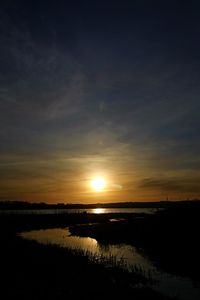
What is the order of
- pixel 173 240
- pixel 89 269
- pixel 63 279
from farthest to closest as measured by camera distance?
pixel 173 240, pixel 89 269, pixel 63 279

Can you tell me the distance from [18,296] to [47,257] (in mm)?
10620

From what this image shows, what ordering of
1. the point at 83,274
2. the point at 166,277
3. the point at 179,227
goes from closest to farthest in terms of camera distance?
the point at 83,274, the point at 166,277, the point at 179,227

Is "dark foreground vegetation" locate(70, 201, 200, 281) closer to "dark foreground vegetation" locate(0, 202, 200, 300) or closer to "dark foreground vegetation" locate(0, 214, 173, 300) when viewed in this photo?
"dark foreground vegetation" locate(0, 202, 200, 300)

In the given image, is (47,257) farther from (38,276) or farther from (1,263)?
(38,276)

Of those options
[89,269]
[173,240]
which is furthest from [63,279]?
[173,240]

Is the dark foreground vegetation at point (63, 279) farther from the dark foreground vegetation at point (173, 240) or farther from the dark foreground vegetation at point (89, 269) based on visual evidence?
the dark foreground vegetation at point (173, 240)

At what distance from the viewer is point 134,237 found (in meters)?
40.2

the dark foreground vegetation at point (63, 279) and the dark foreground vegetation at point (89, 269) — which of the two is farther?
the dark foreground vegetation at point (89, 269)

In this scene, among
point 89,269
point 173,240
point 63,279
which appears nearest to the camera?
point 63,279

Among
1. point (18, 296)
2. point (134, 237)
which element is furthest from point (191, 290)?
point (134, 237)

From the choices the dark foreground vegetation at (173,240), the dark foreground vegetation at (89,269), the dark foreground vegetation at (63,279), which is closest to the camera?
the dark foreground vegetation at (63,279)

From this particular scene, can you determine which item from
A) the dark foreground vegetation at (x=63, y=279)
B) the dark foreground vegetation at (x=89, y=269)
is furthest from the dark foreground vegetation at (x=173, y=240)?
the dark foreground vegetation at (x=63, y=279)

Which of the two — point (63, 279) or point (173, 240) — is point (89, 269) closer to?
point (63, 279)

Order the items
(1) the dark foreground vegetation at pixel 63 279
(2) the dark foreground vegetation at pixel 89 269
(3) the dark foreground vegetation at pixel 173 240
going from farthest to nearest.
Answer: (3) the dark foreground vegetation at pixel 173 240 → (2) the dark foreground vegetation at pixel 89 269 → (1) the dark foreground vegetation at pixel 63 279
